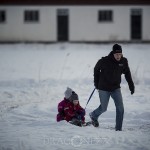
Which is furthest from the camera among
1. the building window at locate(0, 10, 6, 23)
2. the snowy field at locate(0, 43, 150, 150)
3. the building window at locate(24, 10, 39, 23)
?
the building window at locate(0, 10, 6, 23)

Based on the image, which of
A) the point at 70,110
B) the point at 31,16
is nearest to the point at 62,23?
the point at 31,16

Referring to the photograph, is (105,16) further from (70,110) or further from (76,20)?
(70,110)

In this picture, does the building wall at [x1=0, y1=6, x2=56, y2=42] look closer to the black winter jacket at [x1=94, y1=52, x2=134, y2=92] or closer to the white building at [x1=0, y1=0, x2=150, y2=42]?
the white building at [x1=0, y1=0, x2=150, y2=42]

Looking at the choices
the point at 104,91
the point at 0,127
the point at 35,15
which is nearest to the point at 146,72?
the point at 104,91

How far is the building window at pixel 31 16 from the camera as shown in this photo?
25391 millimetres

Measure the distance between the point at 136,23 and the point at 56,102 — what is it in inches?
669

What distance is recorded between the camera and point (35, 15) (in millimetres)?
25438

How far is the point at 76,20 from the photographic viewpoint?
25203mm

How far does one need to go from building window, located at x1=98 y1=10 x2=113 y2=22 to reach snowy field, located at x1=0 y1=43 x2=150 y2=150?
15.6ft

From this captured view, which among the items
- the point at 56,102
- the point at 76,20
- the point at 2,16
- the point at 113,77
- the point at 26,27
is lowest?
the point at 26,27

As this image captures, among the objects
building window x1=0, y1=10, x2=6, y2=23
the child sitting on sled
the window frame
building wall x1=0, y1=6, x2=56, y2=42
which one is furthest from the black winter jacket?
building window x1=0, y1=10, x2=6, y2=23

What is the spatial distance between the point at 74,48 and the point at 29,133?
16264mm

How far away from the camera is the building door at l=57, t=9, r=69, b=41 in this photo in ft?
83.4
